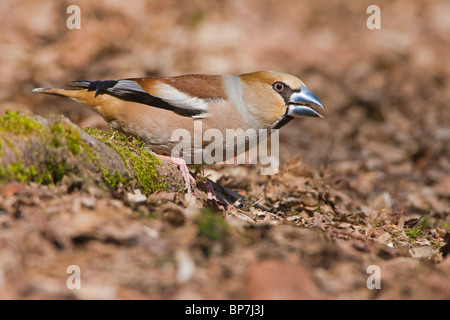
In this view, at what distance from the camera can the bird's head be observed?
222 inches

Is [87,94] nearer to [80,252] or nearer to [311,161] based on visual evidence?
[80,252]

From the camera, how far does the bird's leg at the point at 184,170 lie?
5.20 metres

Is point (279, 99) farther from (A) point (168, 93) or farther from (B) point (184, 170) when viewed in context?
(B) point (184, 170)

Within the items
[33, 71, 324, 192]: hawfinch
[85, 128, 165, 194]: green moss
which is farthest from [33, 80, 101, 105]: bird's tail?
[85, 128, 165, 194]: green moss

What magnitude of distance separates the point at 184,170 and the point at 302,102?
1.54 metres

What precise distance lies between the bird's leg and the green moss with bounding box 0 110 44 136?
178 centimetres

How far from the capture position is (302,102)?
5.69 m

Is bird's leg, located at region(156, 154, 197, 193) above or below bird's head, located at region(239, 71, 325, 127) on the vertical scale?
below

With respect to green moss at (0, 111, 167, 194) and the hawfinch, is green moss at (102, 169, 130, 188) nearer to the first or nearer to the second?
green moss at (0, 111, 167, 194)

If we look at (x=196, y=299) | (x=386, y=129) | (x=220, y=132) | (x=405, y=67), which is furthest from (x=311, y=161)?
(x=196, y=299)

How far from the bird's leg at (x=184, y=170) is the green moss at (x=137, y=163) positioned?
327 millimetres

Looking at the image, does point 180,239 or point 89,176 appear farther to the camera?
point 89,176
